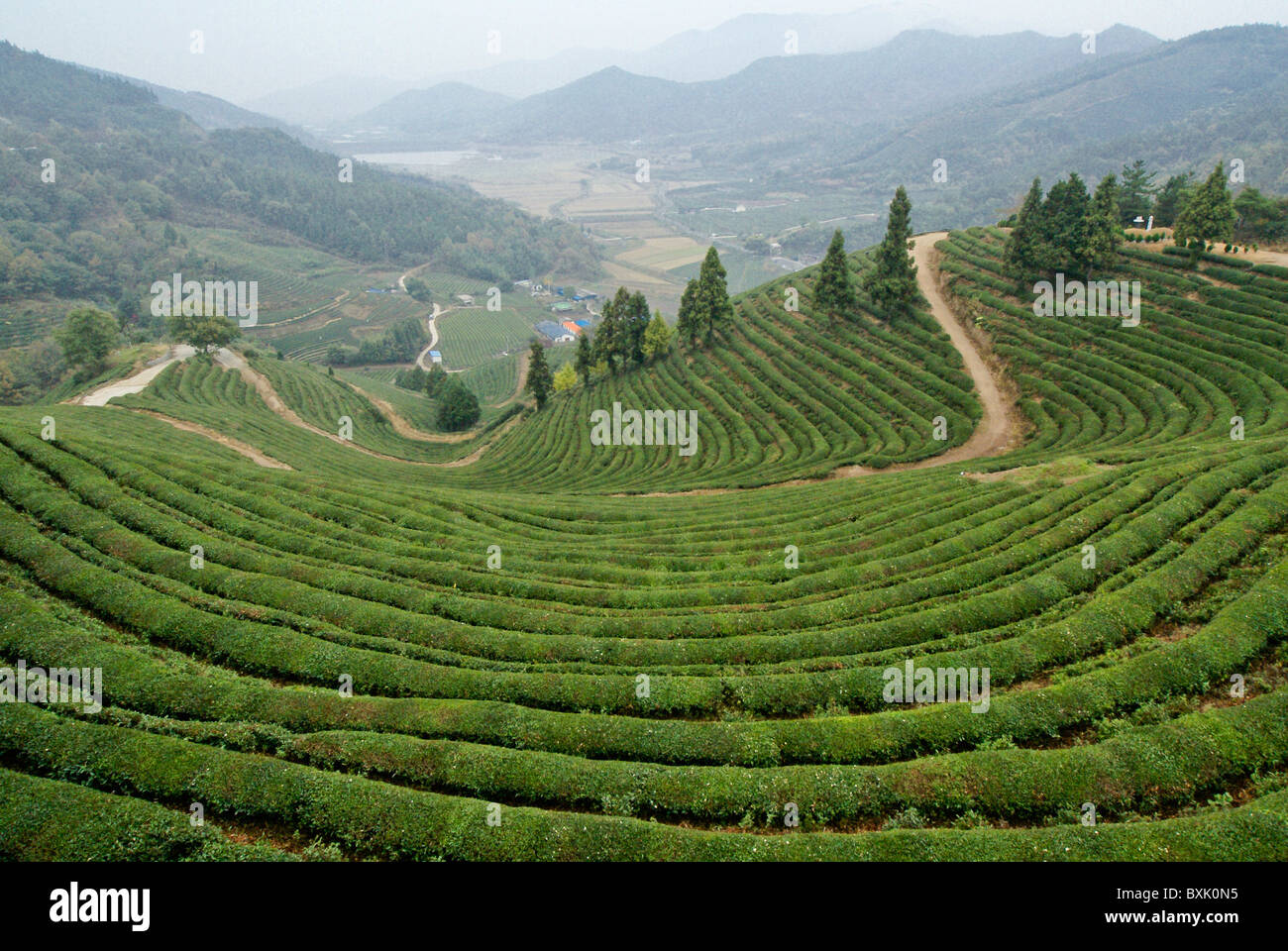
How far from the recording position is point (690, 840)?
42.7 feet

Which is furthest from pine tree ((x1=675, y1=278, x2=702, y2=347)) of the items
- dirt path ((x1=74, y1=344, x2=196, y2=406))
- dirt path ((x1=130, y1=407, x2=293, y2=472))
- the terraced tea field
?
dirt path ((x1=74, y1=344, x2=196, y2=406))

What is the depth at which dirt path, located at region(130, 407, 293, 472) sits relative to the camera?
5050 centimetres

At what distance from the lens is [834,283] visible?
2589 inches

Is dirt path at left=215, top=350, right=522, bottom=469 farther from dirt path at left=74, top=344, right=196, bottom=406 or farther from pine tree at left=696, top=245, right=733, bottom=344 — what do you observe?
pine tree at left=696, top=245, right=733, bottom=344

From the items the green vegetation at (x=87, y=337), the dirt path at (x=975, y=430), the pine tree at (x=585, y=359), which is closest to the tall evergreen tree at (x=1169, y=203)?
the dirt path at (x=975, y=430)

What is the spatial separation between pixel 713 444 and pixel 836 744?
4180 centimetres

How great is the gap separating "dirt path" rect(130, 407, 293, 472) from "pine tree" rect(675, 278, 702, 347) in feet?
159

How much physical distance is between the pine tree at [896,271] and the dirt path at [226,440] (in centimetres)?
6161

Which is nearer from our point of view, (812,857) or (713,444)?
(812,857)

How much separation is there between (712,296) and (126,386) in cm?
7554

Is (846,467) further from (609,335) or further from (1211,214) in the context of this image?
(609,335)

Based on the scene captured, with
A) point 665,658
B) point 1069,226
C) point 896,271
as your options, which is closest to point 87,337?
point 665,658
